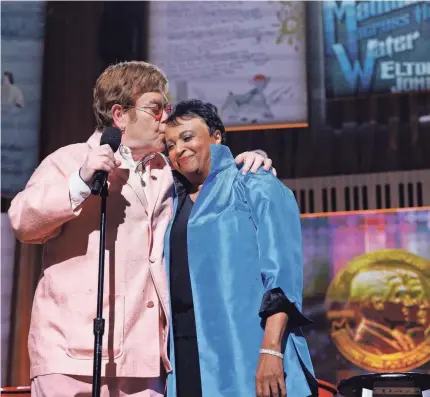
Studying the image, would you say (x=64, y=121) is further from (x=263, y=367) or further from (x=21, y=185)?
(x=263, y=367)

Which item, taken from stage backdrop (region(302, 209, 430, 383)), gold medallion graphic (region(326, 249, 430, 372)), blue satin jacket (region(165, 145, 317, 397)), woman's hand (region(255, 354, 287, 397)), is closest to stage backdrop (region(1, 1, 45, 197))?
stage backdrop (region(302, 209, 430, 383))

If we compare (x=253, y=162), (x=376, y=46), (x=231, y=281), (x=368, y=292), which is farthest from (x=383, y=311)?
(x=231, y=281)

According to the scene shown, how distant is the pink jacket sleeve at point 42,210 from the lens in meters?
2.12

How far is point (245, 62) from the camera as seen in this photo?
14.7 feet

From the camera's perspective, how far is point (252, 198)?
84.8 inches

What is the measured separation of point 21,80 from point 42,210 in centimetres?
287

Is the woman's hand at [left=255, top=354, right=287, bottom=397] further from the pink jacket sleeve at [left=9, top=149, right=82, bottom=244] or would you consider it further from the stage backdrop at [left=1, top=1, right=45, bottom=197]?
the stage backdrop at [left=1, top=1, right=45, bottom=197]

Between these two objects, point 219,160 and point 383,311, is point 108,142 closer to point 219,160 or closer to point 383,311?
point 219,160

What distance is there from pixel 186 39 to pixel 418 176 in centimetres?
148

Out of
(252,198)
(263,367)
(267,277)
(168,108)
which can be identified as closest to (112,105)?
(168,108)

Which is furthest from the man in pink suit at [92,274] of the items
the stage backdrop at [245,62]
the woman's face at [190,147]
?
the stage backdrop at [245,62]

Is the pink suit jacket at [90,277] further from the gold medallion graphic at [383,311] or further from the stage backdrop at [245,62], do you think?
A: the stage backdrop at [245,62]

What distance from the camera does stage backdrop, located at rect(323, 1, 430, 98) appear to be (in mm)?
4262

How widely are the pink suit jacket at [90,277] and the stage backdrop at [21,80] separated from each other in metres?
2.51
